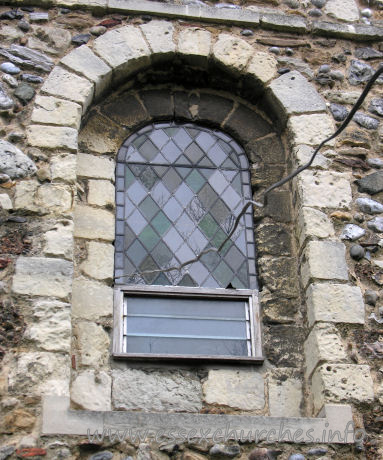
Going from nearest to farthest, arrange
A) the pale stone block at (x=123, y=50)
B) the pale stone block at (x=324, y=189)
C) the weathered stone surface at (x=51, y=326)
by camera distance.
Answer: the weathered stone surface at (x=51, y=326) < the pale stone block at (x=324, y=189) < the pale stone block at (x=123, y=50)

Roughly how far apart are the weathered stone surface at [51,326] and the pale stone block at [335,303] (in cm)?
141

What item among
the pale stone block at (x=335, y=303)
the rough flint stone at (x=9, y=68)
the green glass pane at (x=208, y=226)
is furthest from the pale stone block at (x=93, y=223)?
the pale stone block at (x=335, y=303)

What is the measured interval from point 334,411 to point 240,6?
3.18 meters

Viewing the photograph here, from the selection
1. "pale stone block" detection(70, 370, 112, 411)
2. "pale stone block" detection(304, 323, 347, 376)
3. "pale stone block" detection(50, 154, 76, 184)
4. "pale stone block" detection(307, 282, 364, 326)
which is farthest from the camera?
"pale stone block" detection(50, 154, 76, 184)

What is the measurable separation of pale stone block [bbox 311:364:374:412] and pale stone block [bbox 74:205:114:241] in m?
1.53

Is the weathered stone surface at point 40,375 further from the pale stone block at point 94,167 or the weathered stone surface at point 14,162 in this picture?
the pale stone block at point 94,167

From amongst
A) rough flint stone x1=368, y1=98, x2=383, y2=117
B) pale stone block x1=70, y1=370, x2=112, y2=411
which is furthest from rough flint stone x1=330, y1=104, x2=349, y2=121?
pale stone block x1=70, y1=370, x2=112, y2=411

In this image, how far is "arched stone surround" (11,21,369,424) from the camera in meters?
5.32

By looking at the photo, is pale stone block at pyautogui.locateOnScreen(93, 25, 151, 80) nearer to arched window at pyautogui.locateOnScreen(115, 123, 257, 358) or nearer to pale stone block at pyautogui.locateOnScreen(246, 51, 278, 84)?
arched window at pyautogui.locateOnScreen(115, 123, 257, 358)

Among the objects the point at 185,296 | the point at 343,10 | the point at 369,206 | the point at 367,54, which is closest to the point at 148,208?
the point at 185,296

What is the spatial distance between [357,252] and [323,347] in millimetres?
717

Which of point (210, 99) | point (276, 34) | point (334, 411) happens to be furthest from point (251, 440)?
point (276, 34)

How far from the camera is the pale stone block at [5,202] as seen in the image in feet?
17.9

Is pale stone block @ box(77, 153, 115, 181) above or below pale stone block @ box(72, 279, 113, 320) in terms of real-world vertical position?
above
